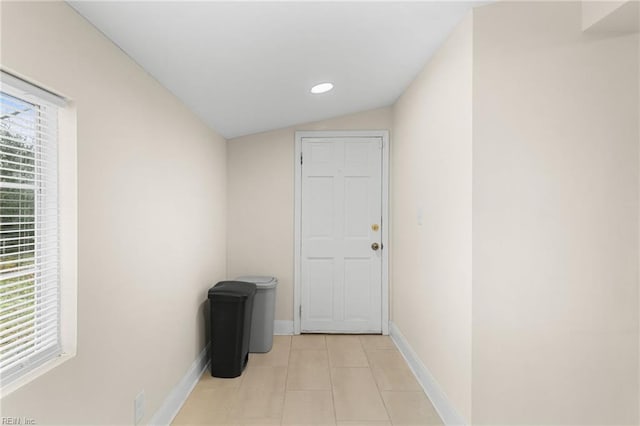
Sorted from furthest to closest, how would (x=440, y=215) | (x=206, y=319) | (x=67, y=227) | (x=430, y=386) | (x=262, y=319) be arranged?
(x=262, y=319) → (x=206, y=319) → (x=430, y=386) → (x=440, y=215) → (x=67, y=227)

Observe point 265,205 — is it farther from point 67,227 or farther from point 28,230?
point 28,230

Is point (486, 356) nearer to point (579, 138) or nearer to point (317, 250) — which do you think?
point (579, 138)

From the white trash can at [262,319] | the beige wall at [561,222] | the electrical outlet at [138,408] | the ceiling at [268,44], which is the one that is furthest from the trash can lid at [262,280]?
the beige wall at [561,222]

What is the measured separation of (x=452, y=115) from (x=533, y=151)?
0.53 metres

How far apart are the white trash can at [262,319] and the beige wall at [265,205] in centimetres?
45

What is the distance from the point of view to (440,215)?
2650 mm

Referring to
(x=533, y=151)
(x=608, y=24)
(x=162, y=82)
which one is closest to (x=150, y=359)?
(x=162, y=82)

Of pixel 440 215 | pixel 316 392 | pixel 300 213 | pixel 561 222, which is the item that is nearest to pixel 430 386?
pixel 316 392

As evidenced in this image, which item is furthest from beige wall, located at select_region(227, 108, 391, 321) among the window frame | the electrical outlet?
the window frame

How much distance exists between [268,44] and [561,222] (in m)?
1.82

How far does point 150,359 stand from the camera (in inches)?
88.3

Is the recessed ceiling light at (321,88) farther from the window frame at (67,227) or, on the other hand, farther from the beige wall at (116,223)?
the window frame at (67,227)

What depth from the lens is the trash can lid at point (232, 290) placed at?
313 cm

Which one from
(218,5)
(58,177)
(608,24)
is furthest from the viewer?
(608,24)
